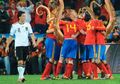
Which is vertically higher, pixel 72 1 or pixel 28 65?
pixel 72 1

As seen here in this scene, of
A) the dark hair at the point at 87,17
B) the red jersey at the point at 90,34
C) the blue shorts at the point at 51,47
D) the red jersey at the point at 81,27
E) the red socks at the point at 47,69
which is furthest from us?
the dark hair at the point at 87,17

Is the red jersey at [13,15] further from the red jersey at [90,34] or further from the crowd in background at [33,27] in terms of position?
the red jersey at [90,34]

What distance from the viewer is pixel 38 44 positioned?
2675 cm

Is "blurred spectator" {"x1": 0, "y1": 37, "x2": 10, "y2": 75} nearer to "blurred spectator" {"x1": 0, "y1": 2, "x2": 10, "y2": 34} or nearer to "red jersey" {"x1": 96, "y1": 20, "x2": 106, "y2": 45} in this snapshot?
"blurred spectator" {"x1": 0, "y1": 2, "x2": 10, "y2": 34}

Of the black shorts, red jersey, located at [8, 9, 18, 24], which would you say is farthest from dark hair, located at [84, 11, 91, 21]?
red jersey, located at [8, 9, 18, 24]

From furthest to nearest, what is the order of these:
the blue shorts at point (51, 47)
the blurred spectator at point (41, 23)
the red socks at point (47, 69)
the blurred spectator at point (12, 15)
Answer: the blurred spectator at point (12, 15)
the blurred spectator at point (41, 23)
the red socks at point (47, 69)
the blue shorts at point (51, 47)

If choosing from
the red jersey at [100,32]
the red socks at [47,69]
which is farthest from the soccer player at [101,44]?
the red socks at [47,69]

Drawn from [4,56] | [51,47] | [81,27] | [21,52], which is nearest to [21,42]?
[21,52]

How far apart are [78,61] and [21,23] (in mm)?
2495

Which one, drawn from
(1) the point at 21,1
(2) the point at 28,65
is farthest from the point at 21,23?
(1) the point at 21,1

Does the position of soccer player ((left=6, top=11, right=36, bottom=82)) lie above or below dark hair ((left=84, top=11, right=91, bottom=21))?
below

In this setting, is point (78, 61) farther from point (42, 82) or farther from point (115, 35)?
point (115, 35)

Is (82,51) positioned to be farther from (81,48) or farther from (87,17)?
(87,17)

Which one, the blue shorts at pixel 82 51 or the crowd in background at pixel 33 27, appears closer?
the blue shorts at pixel 82 51
